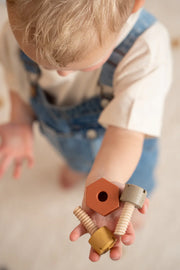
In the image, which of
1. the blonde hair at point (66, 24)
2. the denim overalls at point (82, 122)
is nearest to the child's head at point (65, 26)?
the blonde hair at point (66, 24)

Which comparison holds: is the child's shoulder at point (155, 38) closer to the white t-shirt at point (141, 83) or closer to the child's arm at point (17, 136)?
the white t-shirt at point (141, 83)

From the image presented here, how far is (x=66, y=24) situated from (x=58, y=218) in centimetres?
55

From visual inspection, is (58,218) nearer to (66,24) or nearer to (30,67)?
(30,67)

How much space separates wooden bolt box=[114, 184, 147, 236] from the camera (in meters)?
0.28

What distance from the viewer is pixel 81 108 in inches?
20.1

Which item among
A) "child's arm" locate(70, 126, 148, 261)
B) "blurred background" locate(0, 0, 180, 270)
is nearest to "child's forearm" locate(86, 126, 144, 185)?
"child's arm" locate(70, 126, 148, 261)

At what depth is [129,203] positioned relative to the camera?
0.92 feet

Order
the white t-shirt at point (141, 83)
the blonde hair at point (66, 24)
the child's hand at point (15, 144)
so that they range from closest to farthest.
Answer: the blonde hair at point (66, 24) → the white t-shirt at point (141, 83) → the child's hand at point (15, 144)

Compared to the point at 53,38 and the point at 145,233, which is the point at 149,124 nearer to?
the point at 53,38

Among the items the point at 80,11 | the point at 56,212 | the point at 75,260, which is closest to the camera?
the point at 80,11

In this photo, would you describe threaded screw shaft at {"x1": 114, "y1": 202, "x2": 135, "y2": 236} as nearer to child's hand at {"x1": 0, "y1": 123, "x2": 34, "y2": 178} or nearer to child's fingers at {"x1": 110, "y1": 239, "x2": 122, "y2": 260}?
child's fingers at {"x1": 110, "y1": 239, "x2": 122, "y2": 260}

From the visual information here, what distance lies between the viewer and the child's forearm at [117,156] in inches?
14.0

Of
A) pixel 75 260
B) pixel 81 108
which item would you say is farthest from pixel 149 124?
pixel 75 260

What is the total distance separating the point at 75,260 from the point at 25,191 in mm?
242
